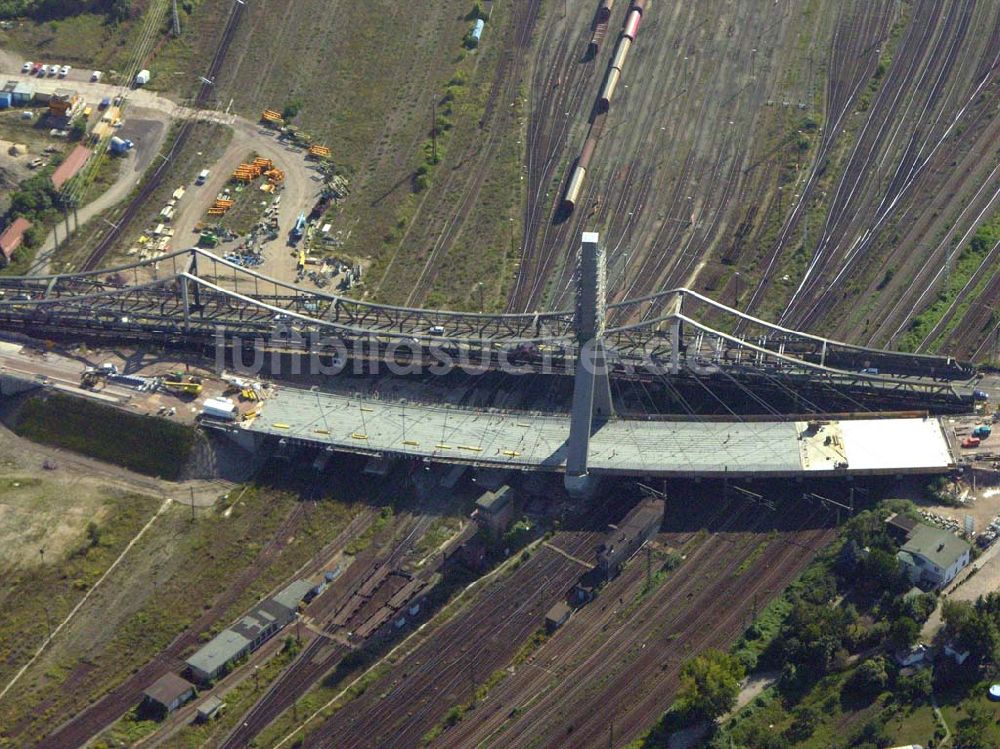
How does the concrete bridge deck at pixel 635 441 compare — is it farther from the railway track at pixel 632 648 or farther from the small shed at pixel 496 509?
the railway track at pixel 632 648

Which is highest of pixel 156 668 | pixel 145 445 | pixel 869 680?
pixel 869 680

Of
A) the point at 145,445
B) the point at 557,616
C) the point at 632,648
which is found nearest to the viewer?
the point at 632,648

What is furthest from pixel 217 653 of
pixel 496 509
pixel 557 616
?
pixel 557 616

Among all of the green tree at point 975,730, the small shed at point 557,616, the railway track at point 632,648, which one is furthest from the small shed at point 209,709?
the green tree at point 975,730

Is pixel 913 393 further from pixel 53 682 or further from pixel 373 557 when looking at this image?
pixel 53 682

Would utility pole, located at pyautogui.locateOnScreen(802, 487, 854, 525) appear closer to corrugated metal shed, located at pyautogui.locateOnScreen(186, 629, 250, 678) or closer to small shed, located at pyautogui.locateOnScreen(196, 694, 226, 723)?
corrugated metal shed, located at pyautogui.locateOnScreen(186, 629, 250, 678)

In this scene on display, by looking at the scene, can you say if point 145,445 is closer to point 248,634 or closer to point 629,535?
point 248,634

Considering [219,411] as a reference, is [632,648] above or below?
below
